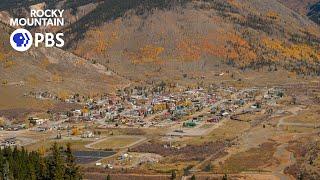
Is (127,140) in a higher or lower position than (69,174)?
lower

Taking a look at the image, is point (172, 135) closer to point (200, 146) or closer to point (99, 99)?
point (200, 146)

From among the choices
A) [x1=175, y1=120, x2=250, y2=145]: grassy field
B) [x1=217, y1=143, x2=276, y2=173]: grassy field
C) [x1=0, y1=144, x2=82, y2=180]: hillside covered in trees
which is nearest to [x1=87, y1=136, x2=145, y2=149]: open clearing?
[x1=175, y1=120, x2=250, y2=145]: grassy field

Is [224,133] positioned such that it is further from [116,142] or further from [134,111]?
[134,111]

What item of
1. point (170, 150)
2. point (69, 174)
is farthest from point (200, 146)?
point (69, 174)

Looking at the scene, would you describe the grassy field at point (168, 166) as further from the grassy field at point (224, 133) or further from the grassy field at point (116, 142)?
the grassy field at point (116, 142)

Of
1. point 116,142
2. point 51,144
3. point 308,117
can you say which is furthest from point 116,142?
point 308,117

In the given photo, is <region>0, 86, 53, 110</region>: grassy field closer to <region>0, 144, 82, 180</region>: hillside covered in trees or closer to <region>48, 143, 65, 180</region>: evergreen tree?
<region>0, 144, 82, 180</region>: hillside covered in trees
